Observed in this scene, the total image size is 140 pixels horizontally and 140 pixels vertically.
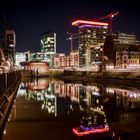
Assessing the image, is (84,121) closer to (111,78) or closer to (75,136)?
(75,136)

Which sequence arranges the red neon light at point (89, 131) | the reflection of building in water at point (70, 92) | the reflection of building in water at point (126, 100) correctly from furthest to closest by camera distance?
the reflection of building in water at point (70, 92) < the reflection of building in water at point (126, 100) < the red neon light at point (89, 131)

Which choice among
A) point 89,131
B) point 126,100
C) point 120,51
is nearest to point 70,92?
point 126,100

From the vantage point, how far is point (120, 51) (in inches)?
6334

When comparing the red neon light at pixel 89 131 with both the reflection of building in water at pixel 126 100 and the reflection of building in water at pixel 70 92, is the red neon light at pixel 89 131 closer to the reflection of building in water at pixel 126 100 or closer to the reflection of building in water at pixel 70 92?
the reflection of building in water at pixel 126 100

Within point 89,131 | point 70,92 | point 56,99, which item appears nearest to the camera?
point 89,131

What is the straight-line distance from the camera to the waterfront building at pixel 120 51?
152 meters

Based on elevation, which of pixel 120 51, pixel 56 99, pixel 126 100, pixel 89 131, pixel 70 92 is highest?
pixel 120 51

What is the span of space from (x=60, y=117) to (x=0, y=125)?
12.7ft

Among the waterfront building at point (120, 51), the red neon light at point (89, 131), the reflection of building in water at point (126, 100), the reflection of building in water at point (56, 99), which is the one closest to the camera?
the red neon light at point (89, 131)

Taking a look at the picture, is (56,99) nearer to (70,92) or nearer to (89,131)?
(70,92)

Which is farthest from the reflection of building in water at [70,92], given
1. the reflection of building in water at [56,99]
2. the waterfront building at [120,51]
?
the waterfront building at [120,51]

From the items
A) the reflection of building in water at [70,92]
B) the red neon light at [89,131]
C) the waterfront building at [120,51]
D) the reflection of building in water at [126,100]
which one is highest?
the waterfront building at [120,51]

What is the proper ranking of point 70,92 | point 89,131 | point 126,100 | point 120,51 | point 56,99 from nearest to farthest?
point 89,131 < point 126,100 < point 56,99 < point 70,92 < point 120,51

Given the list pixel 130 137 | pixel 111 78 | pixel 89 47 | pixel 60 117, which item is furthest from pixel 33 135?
pixel 89 47
